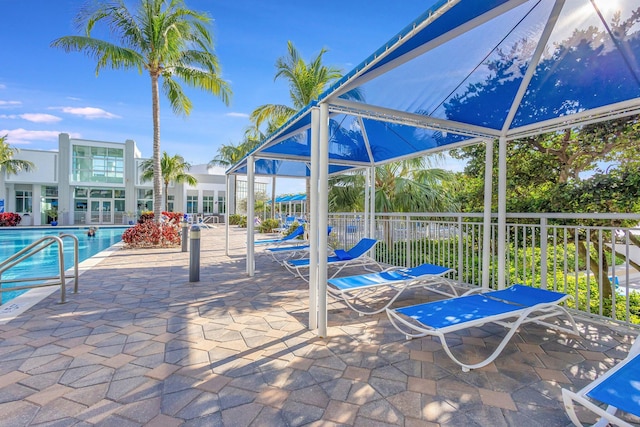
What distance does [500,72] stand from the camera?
3.85 m

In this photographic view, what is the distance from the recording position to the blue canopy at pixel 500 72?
2.57 m

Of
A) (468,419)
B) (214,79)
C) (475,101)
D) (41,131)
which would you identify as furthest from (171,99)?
(41,131)

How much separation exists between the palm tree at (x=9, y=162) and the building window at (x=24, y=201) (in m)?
2.67

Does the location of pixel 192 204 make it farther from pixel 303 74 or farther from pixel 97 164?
pixel 303 74

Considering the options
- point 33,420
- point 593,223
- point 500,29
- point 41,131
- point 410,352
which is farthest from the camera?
point 41,131

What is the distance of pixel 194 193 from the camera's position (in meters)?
33.5

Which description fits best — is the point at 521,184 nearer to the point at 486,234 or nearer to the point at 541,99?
the point at 486,234

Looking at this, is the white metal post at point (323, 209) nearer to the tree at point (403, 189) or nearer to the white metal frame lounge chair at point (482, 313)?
the white metal frame lounge chair at point (482, 313)

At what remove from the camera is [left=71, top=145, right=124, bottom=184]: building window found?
26.0 metres

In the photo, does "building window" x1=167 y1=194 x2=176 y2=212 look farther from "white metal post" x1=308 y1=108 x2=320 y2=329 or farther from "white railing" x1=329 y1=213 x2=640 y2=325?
"white metal post" x1=308 y1=108 x2=320 y2=329

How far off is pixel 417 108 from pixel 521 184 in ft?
17.9

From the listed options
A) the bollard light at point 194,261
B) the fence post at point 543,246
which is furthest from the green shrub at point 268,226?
the fence post at point 543,246

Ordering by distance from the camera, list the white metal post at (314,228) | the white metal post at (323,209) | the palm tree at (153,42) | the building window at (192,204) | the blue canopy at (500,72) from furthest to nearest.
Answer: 1. the building window at (192,204)
2. the palm tree at (153,42)
3. the white metal post at (314,228)
4. the white metal post at (323,209)
5. the blue canopy at (500,72)

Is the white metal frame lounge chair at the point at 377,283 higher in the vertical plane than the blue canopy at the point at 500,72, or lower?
lower
